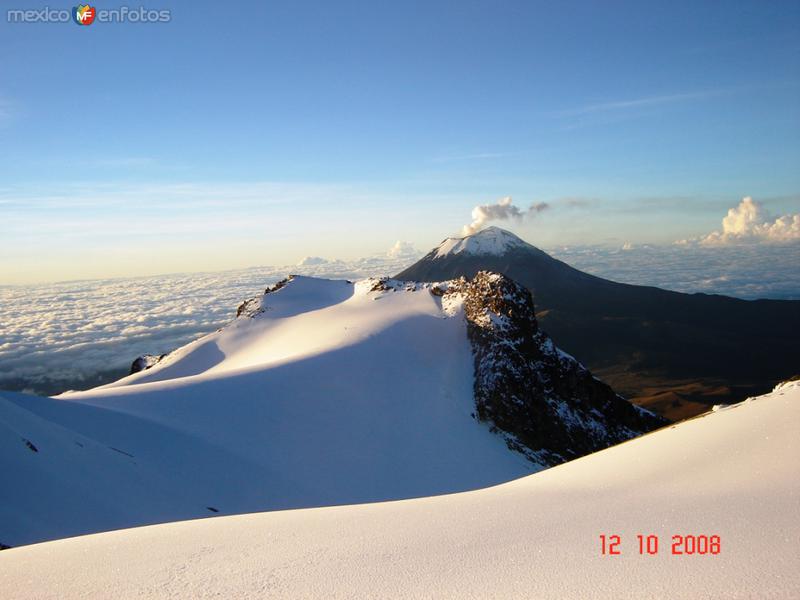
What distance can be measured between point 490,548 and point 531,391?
29420 mm

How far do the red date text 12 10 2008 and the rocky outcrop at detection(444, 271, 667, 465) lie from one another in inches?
990

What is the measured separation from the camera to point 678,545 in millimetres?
5102

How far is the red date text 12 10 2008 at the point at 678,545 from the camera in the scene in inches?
195

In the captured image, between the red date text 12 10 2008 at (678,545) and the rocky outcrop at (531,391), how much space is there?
2514cm

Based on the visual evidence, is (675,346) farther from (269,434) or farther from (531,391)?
(269,434)

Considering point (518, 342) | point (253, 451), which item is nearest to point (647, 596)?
point (253, 451)

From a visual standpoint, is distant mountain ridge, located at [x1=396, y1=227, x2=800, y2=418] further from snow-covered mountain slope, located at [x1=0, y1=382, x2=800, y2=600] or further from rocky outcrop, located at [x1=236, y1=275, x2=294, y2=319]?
snow-covered mountain slope, located at [x1=0, y1=382, x2=800, y2=600]

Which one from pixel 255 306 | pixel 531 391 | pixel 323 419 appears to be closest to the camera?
pixel 323 419

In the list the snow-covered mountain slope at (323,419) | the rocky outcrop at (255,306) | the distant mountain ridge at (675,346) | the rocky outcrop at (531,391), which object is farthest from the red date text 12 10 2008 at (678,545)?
the distant mountain ridge at (675,346)

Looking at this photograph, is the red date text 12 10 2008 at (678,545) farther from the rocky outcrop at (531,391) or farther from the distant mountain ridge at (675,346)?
the distant mountain ridge at (675,346)

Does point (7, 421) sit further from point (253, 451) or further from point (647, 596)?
point (647, 596)

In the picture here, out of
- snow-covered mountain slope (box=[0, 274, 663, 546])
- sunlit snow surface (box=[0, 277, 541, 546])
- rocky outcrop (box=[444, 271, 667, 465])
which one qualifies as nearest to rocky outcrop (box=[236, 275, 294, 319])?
snow-covered mountain slope (box=[0, 274, 663, 546])

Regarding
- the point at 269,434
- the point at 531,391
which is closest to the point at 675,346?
the point at 531,391

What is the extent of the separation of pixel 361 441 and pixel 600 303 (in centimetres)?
19015
